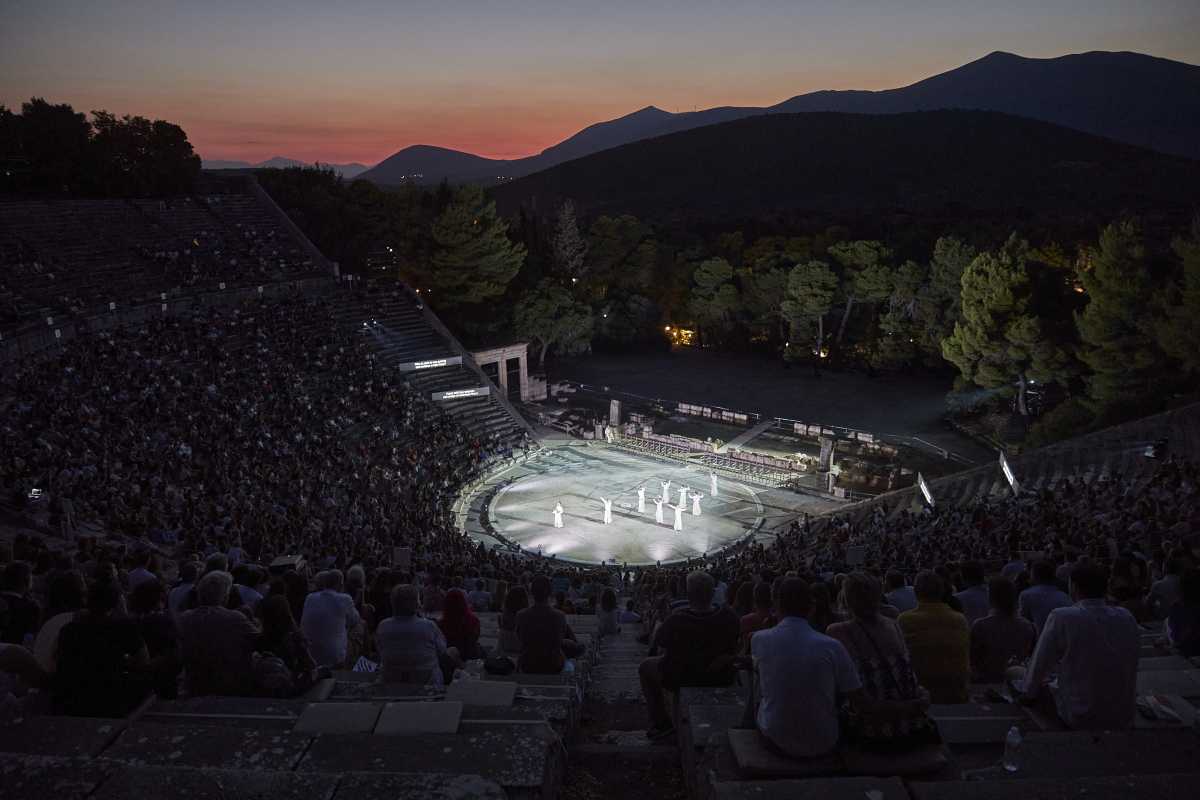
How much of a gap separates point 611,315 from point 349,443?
2983 centimetres

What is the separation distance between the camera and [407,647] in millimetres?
6656

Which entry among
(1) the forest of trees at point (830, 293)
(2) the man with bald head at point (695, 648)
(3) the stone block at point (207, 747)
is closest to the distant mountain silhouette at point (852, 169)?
(1) the forest of trees at point (830, 293)

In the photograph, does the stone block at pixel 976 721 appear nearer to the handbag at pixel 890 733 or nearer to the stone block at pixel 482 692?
the handbag at pixel 890 733

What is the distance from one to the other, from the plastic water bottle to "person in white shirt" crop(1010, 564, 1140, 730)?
2.03 ft

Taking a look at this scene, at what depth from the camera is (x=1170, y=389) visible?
31688mm

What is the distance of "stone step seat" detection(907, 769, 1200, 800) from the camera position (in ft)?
12.5

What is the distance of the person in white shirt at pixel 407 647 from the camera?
21.8 feet

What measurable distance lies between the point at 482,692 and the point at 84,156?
4843 cm

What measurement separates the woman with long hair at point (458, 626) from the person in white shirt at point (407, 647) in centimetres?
169

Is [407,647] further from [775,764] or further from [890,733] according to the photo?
[890,733]

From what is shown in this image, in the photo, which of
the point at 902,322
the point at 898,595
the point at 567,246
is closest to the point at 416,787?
the point at 898,595

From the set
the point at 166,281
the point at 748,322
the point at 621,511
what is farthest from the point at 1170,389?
the point at 166,281

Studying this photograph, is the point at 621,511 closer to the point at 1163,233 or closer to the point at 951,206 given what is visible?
the point at 1163,233

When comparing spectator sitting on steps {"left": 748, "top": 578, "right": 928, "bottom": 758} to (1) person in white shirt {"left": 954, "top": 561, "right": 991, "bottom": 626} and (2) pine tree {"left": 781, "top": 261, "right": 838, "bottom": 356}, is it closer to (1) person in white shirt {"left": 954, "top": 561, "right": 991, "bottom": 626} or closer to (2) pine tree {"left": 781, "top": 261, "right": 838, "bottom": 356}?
(1) person in white shirt {"left": 954, "top": 561, "right": 991, "bottom": 626}
